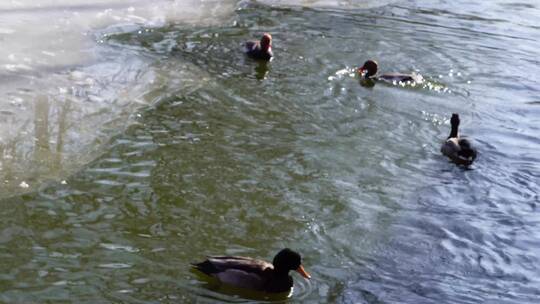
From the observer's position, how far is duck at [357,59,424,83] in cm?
1193

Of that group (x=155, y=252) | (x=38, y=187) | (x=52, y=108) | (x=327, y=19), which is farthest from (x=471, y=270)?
(x=327, y=19)

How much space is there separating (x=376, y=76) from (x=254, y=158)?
11.4 feet

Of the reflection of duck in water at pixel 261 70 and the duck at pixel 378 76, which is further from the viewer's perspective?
the duck at pixel 378 76

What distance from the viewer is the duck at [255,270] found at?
6.65 m

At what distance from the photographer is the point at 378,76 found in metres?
12.0

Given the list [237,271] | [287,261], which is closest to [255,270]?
[237,271]

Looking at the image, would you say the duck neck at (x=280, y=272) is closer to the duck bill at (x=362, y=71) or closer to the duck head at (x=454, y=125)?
the duck head at (x=454, y=125)

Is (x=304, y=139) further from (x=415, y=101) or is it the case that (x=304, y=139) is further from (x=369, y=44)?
(x=369, y=44)

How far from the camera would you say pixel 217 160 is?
8.97 m

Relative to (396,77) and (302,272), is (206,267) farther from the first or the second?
(396,77)

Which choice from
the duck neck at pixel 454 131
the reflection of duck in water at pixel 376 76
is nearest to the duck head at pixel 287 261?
the duck neck at pixel 454 131

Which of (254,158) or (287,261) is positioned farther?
(254,158)

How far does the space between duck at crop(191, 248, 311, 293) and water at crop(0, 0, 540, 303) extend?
137 millimetres

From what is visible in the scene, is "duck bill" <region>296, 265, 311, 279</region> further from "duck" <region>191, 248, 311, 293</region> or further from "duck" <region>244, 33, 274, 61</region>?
"duck" <region>244, 33, 274, 61</region>
